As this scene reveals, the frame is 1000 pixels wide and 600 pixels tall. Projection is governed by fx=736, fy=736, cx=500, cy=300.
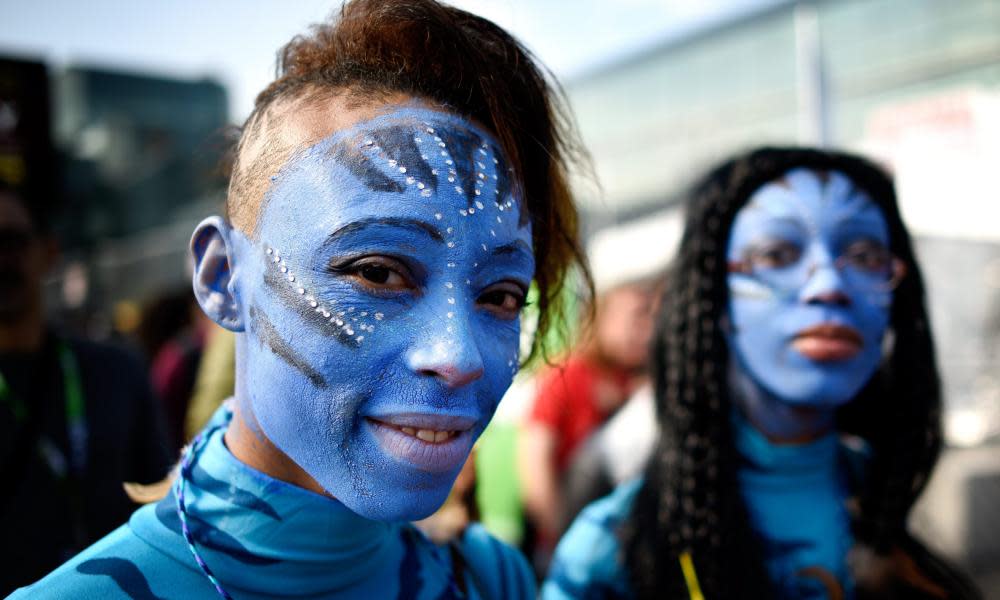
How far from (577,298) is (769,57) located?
646 cm

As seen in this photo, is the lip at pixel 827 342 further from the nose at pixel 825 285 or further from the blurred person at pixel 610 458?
the blurred person at pixel 610 458

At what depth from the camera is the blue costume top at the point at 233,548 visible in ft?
3.55

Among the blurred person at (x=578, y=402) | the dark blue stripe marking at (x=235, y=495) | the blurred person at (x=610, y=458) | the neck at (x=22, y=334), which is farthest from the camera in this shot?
the blurred person at (x=578, y=402)

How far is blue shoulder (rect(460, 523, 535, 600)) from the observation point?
145 cm

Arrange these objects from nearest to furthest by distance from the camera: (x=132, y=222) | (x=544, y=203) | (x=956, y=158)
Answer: (x=544, y=203), (x=956, y=158), (x=132, y=222)

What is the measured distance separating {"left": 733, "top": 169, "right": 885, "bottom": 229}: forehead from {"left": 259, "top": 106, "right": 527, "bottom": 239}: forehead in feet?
3.28

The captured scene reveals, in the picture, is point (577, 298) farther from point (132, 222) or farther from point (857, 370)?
point (132, 222)

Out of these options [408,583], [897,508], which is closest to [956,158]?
[897,508]

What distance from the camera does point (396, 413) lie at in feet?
3.39

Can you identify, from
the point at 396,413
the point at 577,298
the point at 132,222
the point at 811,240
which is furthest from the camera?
the point at 132,222

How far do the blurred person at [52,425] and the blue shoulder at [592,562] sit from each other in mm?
1329

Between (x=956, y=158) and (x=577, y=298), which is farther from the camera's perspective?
(x=956, y=158)

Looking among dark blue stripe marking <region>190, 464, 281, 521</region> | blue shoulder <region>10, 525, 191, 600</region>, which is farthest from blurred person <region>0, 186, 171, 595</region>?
dark blue stripe marking <region>190, 464, 281, 521</region>

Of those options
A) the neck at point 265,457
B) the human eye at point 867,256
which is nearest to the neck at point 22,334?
the neck at point 265,457
